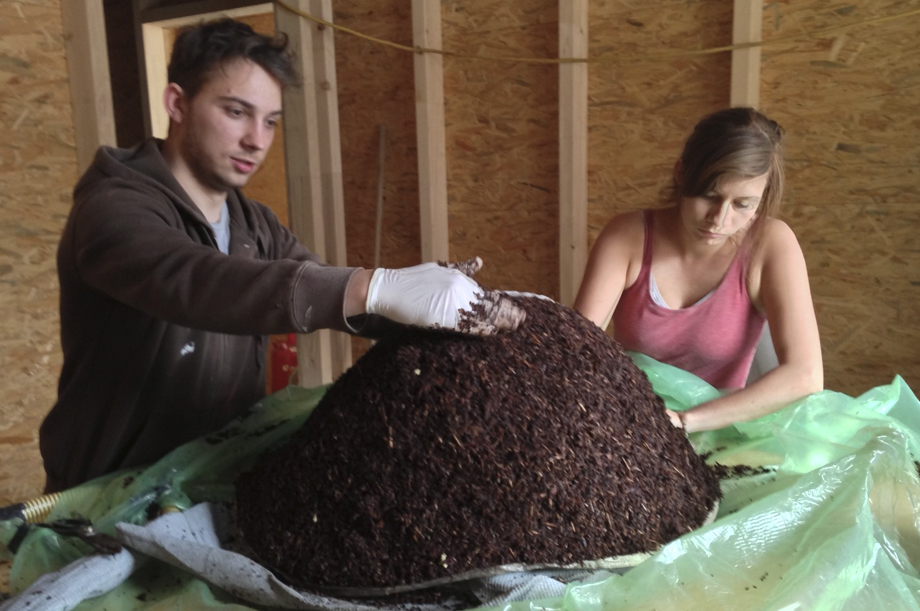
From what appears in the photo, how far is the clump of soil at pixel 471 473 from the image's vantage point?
83 cm

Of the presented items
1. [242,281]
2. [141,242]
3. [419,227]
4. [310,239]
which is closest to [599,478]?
[242,281]

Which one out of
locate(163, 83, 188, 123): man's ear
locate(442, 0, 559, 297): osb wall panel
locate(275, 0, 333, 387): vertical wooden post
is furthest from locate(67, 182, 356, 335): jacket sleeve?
locate(442, 0, 559, 297): osb wall panel

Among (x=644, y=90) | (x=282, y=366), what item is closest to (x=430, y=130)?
(x=644, y=90)

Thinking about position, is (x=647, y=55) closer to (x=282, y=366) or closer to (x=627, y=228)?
(x=627, y=228)

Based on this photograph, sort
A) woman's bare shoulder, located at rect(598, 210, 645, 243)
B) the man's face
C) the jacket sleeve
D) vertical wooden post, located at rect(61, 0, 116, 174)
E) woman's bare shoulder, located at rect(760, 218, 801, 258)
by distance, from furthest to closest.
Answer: vertical wooden post, located at rect(61, 0, 116, 174), woman's bare shoulder, located at rect(598, 210, 645, 243), woman's bare shoulder, located at rect(760, 218, 801, 258), the man's face, the jacket sleeve

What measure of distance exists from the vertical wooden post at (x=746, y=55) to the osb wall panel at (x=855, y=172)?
0.05 m

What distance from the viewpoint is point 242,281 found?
90 cm

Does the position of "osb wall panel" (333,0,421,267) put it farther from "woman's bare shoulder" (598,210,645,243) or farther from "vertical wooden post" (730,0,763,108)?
"woman's bare shoulder" (598,210,645,243)

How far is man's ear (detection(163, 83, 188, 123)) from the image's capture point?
125cm

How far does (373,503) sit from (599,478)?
28 cm

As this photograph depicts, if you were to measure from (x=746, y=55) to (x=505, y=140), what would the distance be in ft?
3.01

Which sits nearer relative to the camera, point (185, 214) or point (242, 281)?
point (242, 281)

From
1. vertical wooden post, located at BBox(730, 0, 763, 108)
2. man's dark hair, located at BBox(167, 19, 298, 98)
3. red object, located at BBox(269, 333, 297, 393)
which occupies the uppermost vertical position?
vertical wooden post, located at BBox(730, 0, 763, 108)

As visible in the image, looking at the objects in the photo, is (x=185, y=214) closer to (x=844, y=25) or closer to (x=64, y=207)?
(x=64, y=207)
